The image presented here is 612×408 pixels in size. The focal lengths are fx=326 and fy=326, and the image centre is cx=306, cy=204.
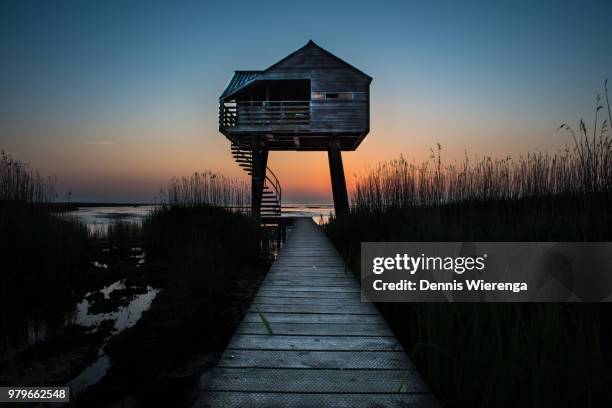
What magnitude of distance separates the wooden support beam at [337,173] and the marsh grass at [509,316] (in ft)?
18.6

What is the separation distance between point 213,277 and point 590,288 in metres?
4.60

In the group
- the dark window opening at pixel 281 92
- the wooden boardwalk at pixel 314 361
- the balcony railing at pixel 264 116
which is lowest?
the wooden boardwalk at pixel 314 361

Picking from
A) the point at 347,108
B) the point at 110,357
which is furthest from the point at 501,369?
the point at 347,108

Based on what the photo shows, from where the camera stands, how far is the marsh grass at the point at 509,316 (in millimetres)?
1360

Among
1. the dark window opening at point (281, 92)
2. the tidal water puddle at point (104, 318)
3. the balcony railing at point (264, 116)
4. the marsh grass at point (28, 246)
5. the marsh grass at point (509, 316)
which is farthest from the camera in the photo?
the dark window opening at point (281, 92)

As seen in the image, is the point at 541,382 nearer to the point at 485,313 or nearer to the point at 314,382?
the point at 485,313

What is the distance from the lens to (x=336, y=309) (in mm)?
2947

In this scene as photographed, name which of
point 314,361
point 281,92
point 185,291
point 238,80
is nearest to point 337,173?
point 281,92

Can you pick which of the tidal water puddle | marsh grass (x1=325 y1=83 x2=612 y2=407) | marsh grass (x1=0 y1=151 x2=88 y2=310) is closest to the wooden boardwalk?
marsh grass (x1=325 y1=83 x2=612 y2=407)

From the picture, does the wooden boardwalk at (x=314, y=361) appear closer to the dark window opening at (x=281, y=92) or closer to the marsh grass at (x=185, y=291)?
the marsh grass at (x=185, y=291)

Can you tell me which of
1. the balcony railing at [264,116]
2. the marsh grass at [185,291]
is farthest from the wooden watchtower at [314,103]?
the marsh grass at [185,291]

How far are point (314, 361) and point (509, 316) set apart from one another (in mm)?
1141

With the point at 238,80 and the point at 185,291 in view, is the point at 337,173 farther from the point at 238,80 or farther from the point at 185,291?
the point at 185,291

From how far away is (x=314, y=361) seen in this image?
198 cm
